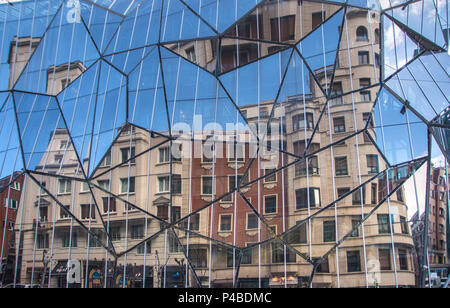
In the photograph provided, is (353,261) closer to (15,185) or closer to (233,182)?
(233,182)

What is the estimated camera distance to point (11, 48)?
16.5 metres

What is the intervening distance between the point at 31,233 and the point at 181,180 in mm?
5116

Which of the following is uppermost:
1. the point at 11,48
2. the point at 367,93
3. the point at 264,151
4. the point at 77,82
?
the point at 11,48

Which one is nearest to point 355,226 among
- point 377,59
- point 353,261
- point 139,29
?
point 353,261

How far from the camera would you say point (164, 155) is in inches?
554

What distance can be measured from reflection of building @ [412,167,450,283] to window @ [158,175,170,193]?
6792 millimetres

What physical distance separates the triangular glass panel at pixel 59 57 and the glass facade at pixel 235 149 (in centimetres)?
8

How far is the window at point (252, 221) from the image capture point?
13.0 metres

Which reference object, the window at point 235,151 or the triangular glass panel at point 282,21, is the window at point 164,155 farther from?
the triangular glass panel at point 282,21

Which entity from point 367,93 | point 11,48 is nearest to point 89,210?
point 11,48

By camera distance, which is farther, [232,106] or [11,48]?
[11,48]

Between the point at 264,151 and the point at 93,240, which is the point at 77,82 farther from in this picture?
the point at 264,151

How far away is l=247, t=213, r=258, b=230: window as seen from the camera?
13.0m

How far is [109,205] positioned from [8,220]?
136 inches
